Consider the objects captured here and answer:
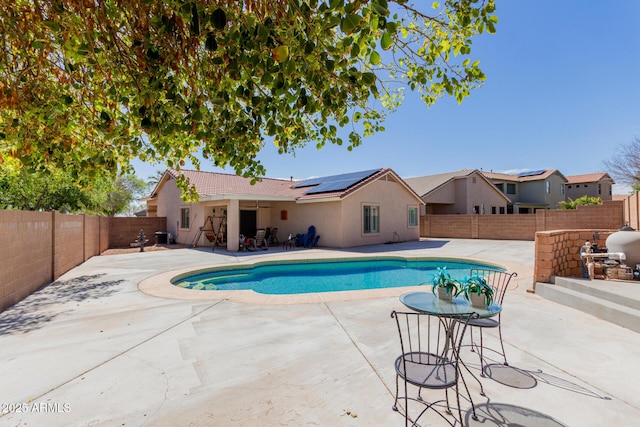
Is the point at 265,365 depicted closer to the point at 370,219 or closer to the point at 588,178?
the point at 370,219

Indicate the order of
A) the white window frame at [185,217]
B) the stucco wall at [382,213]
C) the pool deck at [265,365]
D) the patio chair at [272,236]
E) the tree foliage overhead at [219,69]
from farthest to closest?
the white window frame at [185,217], the patio chair at [272,236], the stucco wall at [382,213], the pool deck at [265,365], the tree foliage overhead at [219,69]

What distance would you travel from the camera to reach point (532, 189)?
3272cm

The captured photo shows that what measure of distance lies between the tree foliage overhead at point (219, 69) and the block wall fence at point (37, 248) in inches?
126

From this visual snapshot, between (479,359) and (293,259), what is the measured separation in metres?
9.52

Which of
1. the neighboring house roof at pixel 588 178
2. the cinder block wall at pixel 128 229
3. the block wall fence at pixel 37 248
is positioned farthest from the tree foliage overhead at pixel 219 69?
the neighboring house roof at pixel 588 178

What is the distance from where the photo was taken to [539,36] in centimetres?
938

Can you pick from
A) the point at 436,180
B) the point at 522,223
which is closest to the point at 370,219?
the point at 522,223

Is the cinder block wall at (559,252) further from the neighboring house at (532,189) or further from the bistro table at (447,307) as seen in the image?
the neighboring house at (532,189)

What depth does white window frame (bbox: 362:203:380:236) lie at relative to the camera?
17812 millimetres

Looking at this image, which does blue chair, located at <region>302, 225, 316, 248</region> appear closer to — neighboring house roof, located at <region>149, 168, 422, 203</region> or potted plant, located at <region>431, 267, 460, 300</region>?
neighboring house roof, located at <region>149, 168, 422, 203</region>

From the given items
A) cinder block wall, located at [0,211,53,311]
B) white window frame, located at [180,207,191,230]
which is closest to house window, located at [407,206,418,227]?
white window frame, located at [180,207,191,230]

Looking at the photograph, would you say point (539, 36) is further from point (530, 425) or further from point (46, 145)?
point (46, 145)

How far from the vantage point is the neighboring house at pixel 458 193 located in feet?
87.2

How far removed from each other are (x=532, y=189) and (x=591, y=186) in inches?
323
